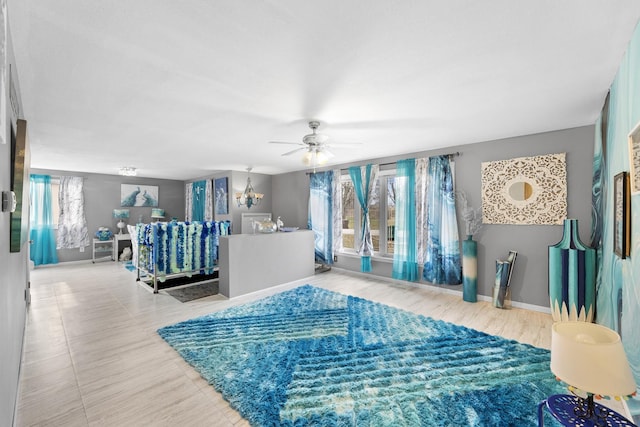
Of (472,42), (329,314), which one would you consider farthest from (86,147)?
(472,42)

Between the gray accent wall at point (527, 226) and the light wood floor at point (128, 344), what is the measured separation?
0.37 m

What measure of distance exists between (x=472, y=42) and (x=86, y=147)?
5056 millimetres

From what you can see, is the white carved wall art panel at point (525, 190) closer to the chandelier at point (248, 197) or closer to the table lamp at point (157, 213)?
the chandelier at point (248, 197)

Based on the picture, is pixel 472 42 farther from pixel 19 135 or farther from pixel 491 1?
pixel 19 135

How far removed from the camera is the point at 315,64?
185 centimetres

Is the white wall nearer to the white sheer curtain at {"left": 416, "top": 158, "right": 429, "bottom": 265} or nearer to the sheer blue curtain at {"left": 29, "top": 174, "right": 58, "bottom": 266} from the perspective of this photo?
the white sheer curtain at {"left": 416, "top": 158, "right": 429, "bottom": 265}

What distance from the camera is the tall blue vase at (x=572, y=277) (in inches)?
112

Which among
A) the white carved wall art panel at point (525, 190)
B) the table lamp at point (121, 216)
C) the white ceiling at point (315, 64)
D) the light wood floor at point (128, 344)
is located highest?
the white ceiling at point (315, 64)

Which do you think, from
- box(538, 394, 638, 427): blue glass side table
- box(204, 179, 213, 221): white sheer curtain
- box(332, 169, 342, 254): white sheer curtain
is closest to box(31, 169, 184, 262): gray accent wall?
box(204, 179, 213, 221): white sheer curtain

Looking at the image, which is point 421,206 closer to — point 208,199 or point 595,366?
point 595,366

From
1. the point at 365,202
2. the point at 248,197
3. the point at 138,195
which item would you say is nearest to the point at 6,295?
the point at 365,202

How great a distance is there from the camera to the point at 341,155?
4812 mm

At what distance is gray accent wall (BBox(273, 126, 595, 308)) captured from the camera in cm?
323

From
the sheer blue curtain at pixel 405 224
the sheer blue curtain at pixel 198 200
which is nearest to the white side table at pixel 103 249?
the sheer blue curtain at pixel 198 200
